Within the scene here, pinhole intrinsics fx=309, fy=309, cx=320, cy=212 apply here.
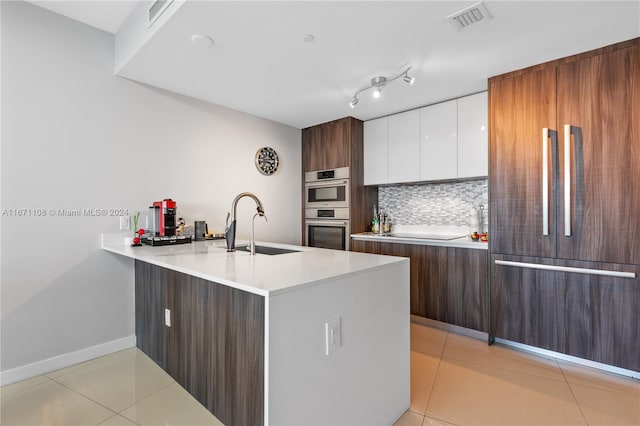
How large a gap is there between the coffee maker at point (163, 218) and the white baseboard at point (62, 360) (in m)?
0.91

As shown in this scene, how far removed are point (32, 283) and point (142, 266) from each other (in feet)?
2.14

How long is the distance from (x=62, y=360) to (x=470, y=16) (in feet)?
11.5

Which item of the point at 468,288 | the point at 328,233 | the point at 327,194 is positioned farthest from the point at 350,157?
the point at 468,288

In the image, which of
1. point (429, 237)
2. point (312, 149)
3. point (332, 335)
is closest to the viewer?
point (332, 335)

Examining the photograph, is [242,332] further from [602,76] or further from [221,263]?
[602,76]

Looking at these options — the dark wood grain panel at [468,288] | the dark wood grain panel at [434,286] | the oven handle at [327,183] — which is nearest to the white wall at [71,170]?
the oven handle at [327,183]

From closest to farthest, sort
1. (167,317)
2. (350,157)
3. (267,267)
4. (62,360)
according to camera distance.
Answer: (267,267) → (167,317) → (62,360) → (350,157)

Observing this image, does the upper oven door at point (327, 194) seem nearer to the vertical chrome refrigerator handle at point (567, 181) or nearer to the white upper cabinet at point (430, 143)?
the white upper cabinet at point (430, 143)

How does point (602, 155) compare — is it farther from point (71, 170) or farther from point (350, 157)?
point (71, 170)

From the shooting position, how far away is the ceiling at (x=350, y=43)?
5.60 feet

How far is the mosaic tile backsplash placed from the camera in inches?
126

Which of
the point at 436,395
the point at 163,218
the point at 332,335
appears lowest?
the point at 436,395

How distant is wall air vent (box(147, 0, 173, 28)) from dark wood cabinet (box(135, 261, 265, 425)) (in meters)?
1.58

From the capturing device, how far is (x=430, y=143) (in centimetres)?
319
